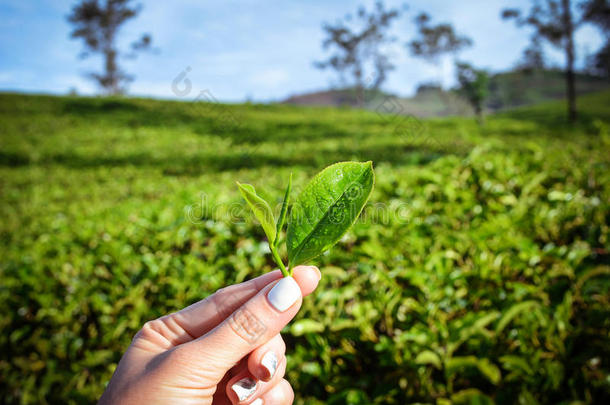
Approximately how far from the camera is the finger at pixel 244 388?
2.89ft

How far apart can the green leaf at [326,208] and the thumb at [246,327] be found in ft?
0.46

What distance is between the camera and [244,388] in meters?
0.90

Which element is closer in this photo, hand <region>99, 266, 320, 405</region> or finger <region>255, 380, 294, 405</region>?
hand <region>99, 266, 320, 405</region>

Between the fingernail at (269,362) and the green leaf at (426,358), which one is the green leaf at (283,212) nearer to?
the fingernail at (269,362)

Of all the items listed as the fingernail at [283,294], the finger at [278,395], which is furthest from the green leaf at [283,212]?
the finger at [278,395]

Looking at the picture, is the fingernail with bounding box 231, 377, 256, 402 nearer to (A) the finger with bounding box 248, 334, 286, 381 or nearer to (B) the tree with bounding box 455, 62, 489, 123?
(A) the finger with bounding box 248, 334, 286, 381

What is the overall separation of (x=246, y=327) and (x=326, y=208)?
0.34 meters

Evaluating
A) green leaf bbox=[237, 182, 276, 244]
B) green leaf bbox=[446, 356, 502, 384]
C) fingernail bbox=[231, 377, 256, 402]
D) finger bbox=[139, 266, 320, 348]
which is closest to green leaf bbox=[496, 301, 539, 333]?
green leaf bbox=[446, 356, 502, 384]

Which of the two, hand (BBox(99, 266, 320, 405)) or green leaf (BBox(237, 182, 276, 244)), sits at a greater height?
green leaf (BBox(237, 182, 276, 244))

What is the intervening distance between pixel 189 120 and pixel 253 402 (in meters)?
12.6

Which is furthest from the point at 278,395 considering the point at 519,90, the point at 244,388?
the point at 519,90

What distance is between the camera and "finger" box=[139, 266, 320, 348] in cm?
→ 93

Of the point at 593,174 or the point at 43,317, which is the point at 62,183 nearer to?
the point at 43,317

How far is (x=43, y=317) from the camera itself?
184 centimetres
